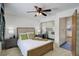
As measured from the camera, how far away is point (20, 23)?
1.88m

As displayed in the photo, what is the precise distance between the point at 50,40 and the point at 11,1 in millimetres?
1224

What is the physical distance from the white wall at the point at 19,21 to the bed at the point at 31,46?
89mm

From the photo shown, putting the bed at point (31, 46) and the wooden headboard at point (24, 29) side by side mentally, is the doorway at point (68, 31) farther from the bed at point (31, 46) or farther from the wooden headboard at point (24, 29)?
the wooden headboard at point (24, 29)

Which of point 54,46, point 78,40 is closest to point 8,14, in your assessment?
point 54,46

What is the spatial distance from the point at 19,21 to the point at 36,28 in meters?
0.41

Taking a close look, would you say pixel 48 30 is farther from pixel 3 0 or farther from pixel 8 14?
pixel 3 0

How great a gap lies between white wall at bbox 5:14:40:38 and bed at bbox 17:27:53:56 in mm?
89

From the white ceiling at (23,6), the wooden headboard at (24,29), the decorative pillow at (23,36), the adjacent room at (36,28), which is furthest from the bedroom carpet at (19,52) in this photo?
the white ceiling at (23,6)

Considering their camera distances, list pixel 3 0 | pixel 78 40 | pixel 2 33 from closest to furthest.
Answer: pixel 3 0 → pixel 2 33 → pixel 78 40

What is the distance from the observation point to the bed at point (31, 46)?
1714mm

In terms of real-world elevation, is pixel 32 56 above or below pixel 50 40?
below

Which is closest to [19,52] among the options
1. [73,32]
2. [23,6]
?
[23,6]

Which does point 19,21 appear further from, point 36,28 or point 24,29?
point 36,28

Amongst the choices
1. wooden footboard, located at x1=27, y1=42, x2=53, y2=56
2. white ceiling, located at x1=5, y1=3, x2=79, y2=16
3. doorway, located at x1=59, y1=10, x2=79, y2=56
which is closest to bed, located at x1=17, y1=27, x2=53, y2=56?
wooden footboard, located at x1=27, y1=42, x2=53, y2=56
